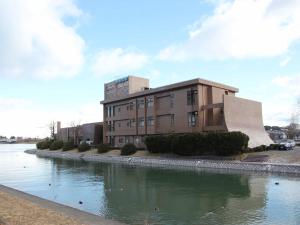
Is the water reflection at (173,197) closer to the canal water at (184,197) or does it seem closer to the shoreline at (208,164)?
the canal water at (184,197)

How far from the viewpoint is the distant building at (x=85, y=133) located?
107500mm

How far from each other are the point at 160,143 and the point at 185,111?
8366mm

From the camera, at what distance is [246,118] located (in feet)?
220

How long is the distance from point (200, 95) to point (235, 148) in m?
16.1

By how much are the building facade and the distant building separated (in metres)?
19.1

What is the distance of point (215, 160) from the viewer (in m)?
50.0

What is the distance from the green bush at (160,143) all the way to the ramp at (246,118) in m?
9.66

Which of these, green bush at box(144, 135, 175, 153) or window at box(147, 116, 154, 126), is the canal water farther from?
window at box(147, 116, 154, 126)

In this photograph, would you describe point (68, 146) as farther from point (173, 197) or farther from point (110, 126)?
point (173, 197)

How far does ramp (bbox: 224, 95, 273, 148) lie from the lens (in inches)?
2434

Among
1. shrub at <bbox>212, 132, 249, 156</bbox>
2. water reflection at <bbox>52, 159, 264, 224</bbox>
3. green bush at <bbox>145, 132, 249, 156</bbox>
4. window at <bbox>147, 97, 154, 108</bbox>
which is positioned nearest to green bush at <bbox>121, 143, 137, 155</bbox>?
green bush at <bbox>145, 132, 249, 156</bbox>

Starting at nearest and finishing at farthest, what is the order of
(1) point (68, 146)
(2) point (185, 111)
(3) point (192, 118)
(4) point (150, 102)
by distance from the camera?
(3) point (192, 118)
(2) point (185, 111)
(4) point (150, 102)
(1) point (68, 146)

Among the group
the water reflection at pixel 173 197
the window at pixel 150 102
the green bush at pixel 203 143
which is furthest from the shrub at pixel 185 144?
the window at pixel 150 102

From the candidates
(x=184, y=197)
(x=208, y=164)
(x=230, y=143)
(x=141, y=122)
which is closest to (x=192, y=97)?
(x=230, y=143)
